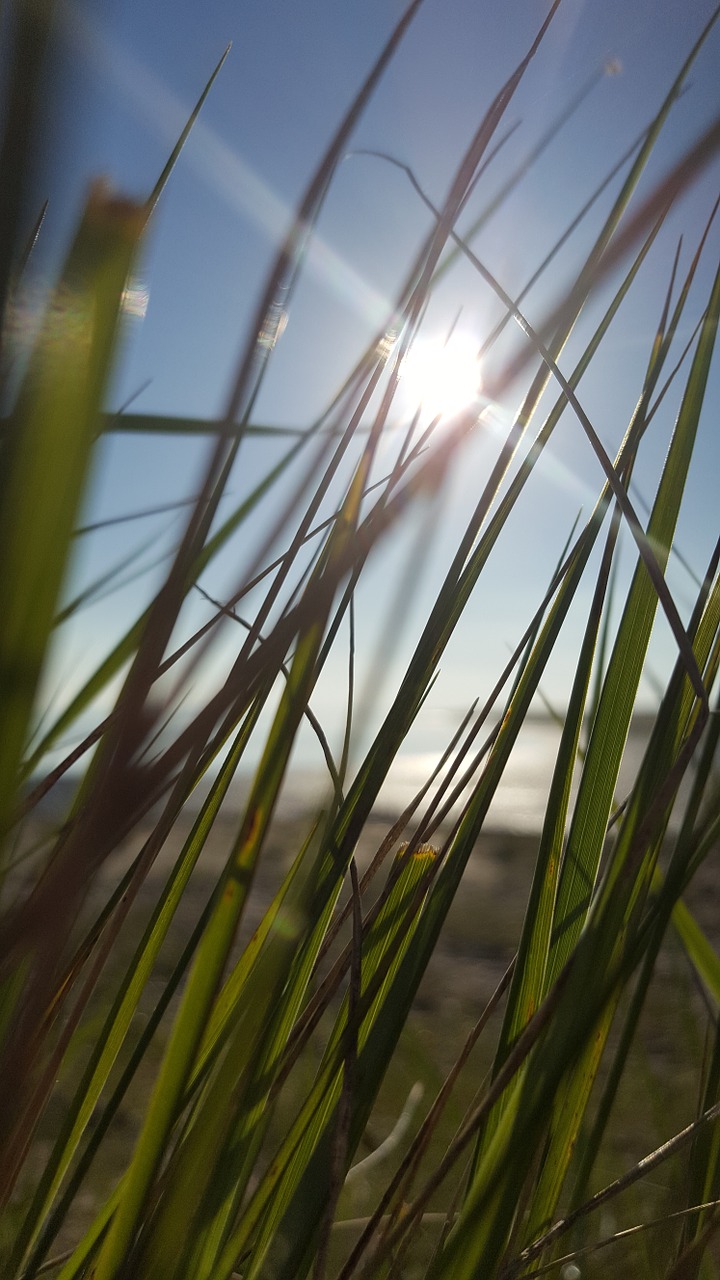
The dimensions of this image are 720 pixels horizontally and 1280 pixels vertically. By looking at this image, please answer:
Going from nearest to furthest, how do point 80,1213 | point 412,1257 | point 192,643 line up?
point 192,643 → point 412,1257 → point 80,1213

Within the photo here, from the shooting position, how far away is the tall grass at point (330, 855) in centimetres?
17

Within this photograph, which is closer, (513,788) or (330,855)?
(330,855)

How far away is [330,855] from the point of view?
31 cm

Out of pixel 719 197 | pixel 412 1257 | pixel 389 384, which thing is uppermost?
pixel 719 197

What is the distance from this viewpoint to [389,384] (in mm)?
333

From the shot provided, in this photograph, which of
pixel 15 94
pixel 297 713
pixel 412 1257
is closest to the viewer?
pixel 15 94

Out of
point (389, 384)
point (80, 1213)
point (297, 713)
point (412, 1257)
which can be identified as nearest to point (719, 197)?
point (389, 384)

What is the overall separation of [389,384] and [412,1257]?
2.69 ft

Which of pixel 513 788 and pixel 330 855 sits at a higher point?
pixel 513 788

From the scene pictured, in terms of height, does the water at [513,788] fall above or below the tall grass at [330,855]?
above

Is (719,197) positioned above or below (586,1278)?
above

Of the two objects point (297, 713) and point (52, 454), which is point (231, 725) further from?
point (52, 454)

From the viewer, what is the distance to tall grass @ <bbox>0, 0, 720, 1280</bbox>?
17cm

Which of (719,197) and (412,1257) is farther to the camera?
(412,1257)
